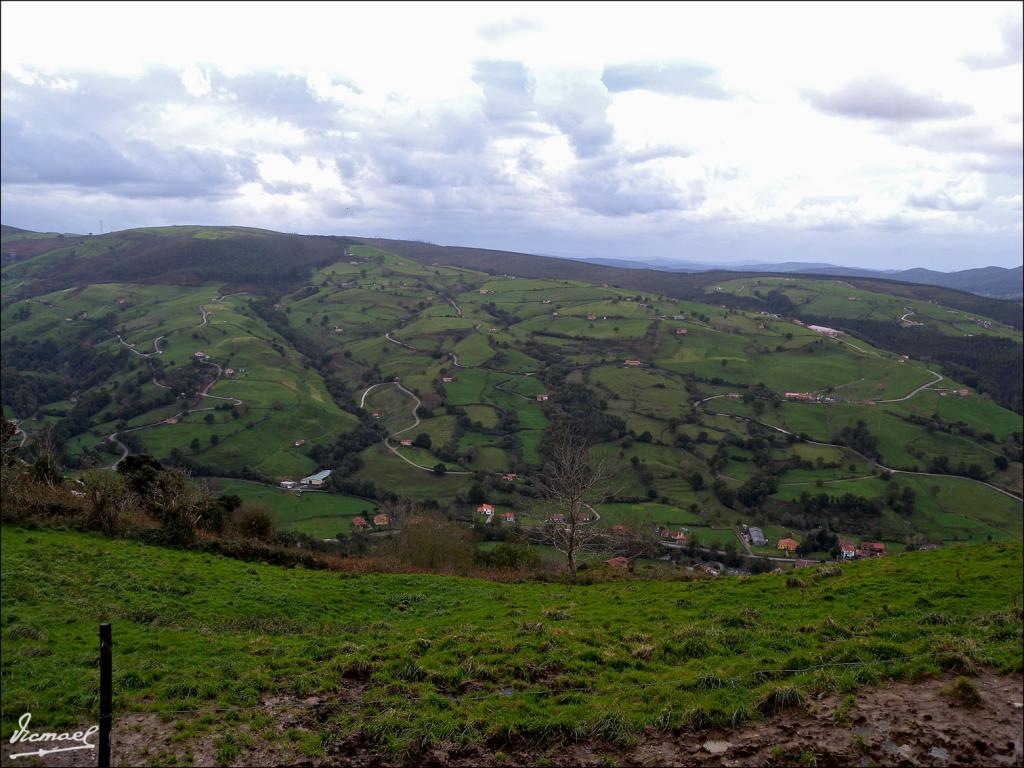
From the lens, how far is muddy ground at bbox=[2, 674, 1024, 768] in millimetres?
7926

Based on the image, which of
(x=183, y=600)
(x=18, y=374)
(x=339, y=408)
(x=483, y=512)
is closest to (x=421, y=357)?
(x=339, y=408)

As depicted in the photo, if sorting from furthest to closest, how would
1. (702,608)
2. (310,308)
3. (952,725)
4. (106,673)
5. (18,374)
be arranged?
(310,308) → (18,374) → (702,608) → (952,725) → (106,673)

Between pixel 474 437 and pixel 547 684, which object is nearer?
pixel 547 684

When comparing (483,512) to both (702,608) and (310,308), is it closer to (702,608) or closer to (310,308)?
(702,608)

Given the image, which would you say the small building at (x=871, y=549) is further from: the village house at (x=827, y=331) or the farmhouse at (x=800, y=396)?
the village house at (x=827, y=331)

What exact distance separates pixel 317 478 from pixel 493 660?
64.7m

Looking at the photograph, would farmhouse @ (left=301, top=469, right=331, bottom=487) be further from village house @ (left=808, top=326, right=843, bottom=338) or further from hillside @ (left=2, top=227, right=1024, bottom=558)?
village house @ (left=808, top=326, right=843, bottom=338)

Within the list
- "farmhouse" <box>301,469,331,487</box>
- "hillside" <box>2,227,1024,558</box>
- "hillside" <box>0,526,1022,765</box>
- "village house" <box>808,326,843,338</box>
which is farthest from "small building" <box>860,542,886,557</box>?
"village house" <box>808,326,843,338</box>

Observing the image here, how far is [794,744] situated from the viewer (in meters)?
8.28

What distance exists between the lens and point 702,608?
16.6 metres

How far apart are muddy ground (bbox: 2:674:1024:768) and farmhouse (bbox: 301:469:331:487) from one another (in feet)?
206

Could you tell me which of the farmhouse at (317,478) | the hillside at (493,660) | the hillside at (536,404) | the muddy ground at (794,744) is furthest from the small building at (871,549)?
the farmhouse at (317,478)

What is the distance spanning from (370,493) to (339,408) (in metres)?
33.9

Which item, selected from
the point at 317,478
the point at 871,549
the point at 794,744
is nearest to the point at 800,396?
the point at 871,549
